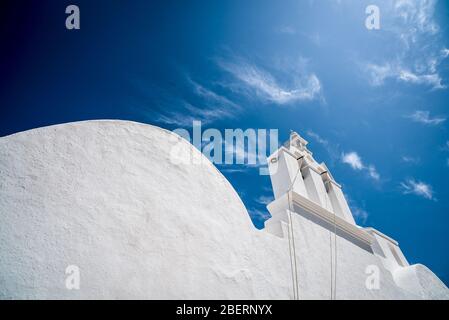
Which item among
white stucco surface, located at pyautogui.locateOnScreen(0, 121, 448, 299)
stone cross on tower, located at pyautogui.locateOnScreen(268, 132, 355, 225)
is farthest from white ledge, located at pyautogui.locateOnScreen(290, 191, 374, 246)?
white stucco surface, located at pyautogui.locateOnScreen(0, 121, 448, 299)

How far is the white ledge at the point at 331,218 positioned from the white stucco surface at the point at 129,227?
70cm

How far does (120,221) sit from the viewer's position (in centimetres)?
315

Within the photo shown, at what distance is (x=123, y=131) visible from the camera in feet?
12.4

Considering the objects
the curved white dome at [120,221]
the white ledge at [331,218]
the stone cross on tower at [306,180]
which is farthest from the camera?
the stone cross on tower at [306,180]

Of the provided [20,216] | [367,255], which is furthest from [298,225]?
[20,216]

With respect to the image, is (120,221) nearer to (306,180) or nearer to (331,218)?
(331,218)

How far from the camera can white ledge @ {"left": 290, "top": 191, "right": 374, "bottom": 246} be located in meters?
5.10

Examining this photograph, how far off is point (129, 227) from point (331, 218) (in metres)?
3.88

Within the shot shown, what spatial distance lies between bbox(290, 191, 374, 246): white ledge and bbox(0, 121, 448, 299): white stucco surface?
2.31 feet

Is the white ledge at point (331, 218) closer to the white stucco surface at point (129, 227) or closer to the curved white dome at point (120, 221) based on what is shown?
the white stucco surface at point (129, 227)

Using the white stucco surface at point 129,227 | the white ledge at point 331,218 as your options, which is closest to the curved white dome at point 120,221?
the white stucco surface at point 129,227

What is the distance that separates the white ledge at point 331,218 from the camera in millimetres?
5102

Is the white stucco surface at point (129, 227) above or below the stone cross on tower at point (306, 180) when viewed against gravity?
below
